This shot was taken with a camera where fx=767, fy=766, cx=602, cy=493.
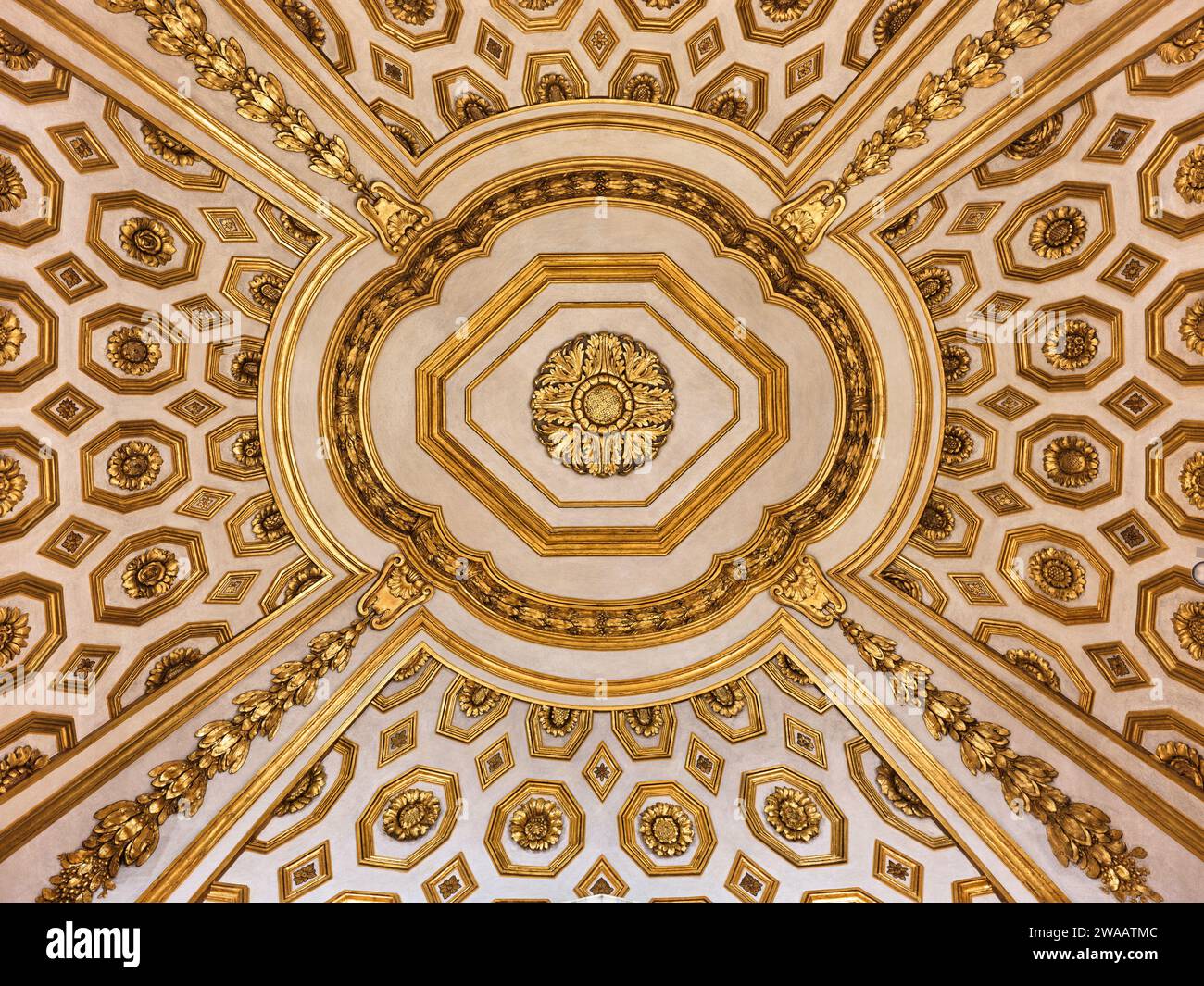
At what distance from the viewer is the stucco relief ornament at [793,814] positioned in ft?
42.5

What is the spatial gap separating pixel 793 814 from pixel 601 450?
23.2 feet

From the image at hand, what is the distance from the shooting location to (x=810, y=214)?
10.9 m

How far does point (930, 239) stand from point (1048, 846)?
844cm

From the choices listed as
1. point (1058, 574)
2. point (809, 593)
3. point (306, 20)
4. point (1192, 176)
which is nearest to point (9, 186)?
point (306, 20)

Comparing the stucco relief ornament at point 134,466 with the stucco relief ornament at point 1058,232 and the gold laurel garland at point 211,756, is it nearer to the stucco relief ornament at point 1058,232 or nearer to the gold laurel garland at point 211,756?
the gold laurel garland at point 211,756

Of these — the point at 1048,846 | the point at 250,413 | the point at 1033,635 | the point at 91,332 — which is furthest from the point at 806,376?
the point at 91,332

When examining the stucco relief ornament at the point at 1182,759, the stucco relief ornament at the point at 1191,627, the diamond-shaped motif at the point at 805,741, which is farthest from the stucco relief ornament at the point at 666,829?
the stucco relief ornament at the point at 1191,627

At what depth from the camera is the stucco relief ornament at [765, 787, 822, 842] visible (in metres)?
13.0

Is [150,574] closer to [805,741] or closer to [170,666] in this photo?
[170,666]

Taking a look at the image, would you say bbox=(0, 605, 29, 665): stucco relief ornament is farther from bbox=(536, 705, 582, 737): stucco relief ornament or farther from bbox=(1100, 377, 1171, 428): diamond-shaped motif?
bbox=(1100, 377, 1171, 428): diamond-shaped motif

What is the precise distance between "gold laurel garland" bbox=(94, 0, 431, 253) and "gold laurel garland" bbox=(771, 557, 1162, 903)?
8.44 m

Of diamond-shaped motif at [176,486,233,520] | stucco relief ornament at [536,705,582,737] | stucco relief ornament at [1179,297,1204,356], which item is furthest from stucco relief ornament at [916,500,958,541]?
diamond-shaped motif at [176,486,233,520]

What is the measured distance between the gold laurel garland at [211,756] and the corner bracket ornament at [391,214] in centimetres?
505

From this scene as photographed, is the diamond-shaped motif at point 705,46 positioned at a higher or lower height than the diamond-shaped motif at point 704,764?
higher
